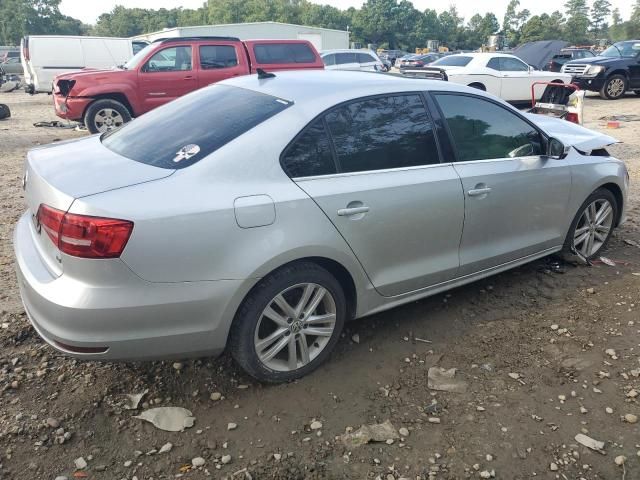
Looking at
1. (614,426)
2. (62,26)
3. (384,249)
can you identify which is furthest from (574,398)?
(62,26)

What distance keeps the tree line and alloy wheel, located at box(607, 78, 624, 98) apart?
67315mm

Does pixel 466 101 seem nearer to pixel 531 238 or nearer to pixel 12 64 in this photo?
pixel 531 238

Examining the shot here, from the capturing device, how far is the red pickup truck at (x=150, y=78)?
31.7ft

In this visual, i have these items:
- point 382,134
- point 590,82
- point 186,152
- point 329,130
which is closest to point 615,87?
point 590,82

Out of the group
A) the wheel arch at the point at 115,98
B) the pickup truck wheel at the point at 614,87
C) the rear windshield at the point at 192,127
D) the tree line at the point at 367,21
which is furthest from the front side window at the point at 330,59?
the tree line at the point at 367,21

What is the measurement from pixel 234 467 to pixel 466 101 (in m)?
2.67

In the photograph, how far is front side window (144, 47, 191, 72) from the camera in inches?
397

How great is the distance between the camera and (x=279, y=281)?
267 centimetres

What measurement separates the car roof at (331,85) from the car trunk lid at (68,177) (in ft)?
3.04

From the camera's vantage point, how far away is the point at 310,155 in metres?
2.83

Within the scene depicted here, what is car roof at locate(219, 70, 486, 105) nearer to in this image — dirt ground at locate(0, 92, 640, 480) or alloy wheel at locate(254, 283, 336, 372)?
alloy wheel at locate(254, 283, 336, 372)

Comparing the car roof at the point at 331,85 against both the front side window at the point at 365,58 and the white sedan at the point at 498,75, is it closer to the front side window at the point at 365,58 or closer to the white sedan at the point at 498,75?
the white sedan at the point at 498,75

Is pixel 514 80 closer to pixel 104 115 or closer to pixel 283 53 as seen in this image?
pixel 283 53

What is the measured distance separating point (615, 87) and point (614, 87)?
3 centimetres
